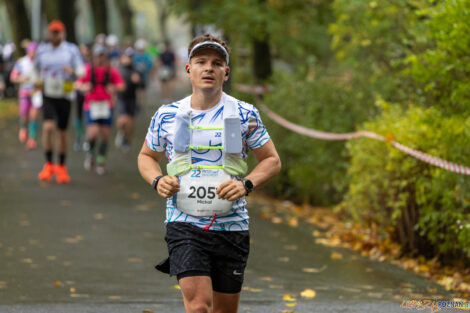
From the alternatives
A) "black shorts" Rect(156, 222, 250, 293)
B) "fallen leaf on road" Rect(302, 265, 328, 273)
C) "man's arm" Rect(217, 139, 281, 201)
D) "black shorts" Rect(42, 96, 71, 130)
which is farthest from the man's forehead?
"black shorts" Rect(42, 96, 71, 130)

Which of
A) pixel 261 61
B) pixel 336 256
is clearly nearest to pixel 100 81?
pixel 261 61

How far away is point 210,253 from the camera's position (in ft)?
15.9

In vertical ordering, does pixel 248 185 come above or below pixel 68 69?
below

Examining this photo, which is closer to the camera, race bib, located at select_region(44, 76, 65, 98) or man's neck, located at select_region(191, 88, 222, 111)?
man's neck, located at select_region(191, 88, 222, 111)

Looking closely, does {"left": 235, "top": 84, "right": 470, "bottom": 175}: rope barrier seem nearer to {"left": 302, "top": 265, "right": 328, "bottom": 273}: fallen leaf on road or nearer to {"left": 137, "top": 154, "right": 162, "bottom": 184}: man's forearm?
{"left": 302, "top": 265, "right": 328, "bottom": 273}: fallen leaf on road

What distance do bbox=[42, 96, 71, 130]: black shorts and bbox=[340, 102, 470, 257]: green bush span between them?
5.18m

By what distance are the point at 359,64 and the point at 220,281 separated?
9.86 meters

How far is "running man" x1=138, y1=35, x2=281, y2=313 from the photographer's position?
4.73 metres

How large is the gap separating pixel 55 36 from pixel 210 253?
9.35 metres

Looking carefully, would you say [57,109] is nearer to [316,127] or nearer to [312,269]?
Answer: [316,127]

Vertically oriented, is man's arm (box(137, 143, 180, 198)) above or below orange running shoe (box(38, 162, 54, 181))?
above

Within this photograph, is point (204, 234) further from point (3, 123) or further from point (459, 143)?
point (3, 123)

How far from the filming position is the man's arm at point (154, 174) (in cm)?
468

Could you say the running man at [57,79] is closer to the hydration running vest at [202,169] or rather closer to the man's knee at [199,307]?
the hydration running vest at [202,169]
